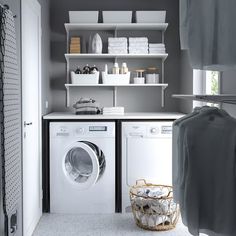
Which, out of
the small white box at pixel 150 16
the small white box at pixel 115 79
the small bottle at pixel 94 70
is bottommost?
the small white box at pixel 115 79

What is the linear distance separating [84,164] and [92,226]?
73 cm

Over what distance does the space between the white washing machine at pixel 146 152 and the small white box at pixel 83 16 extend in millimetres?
1289

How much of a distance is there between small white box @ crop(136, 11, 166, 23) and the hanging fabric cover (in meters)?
3.02

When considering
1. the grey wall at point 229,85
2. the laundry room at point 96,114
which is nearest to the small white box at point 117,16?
the laundry room at point 96,114

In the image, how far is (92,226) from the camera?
11.8ft

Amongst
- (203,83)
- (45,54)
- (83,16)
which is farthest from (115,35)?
(203,83)

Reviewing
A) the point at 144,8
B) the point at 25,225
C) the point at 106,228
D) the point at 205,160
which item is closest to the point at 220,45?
the point at 205,160

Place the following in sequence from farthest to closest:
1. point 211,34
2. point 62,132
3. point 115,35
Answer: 1. point 115,35
2. point 62,132
3. point 211,34

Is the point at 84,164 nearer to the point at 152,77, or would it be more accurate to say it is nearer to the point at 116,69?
the point at 116,69

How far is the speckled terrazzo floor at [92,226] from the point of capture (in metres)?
3.42

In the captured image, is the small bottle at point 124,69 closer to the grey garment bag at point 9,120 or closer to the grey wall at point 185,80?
the grey wall at point 185,80

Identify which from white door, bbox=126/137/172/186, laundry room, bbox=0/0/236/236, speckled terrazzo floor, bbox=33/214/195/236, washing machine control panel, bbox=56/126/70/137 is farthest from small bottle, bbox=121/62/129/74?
speckled terrazzo floor, bbox=33/214/195/236

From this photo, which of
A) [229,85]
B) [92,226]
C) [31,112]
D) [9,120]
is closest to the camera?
[9,120]

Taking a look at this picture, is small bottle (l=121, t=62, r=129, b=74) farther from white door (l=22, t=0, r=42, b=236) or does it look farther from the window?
white door (l=22, t=0, r=42, b=236)
